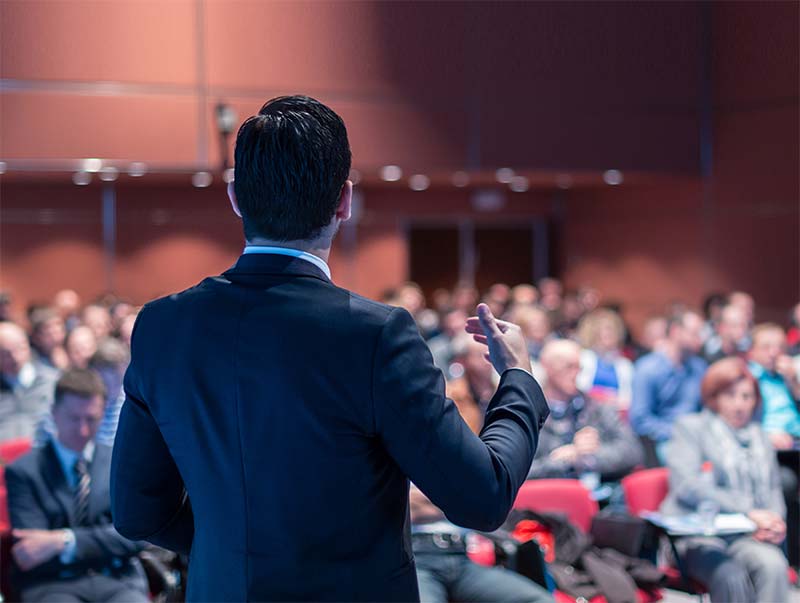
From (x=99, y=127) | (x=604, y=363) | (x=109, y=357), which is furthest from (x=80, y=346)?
(x=604, y=363)

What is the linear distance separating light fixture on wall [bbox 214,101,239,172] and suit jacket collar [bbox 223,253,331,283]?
24.4 ft

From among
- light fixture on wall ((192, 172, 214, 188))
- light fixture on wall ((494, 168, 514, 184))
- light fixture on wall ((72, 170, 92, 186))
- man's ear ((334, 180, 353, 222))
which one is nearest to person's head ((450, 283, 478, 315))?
light fixture on wall ((494, 168, 514, 184))

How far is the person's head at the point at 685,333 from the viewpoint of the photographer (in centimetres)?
744

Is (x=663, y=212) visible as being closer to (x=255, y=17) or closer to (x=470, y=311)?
(x=470, y=311)

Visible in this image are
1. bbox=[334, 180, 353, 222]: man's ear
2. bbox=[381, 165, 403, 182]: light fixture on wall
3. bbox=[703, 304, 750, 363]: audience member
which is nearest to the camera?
bbox=[334, 180, 353, 222]: man's ear

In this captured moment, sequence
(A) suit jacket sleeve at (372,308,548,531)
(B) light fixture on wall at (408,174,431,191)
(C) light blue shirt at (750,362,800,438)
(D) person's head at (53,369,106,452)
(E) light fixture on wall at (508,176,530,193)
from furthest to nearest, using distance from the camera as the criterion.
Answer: (E) light fixture on wall at (508,176,530,193), (B) light fixture on wall at (408,174,431,191), (C) light blue shirt at (750,362,800,438), (D) person's head at (53,369,106,452), (A) suit jacket sleeve at (372,308,548,531)

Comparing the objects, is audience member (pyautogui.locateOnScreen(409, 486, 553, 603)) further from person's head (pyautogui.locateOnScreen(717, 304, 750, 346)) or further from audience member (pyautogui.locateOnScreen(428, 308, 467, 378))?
person's head (pyautogui.locateOnScreen(717, 304, 750, 346))

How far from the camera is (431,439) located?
1.34 metres

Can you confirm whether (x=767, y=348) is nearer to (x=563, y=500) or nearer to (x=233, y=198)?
(x=563, y=500)

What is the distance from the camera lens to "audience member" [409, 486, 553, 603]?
11.7 ft

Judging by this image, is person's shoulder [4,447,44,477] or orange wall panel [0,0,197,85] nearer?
orange wall panel [0,0,197,85]

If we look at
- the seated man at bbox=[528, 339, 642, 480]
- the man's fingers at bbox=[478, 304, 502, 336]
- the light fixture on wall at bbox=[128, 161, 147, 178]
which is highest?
the light fixture on wall at bbox=[128, 161, 147, 178]

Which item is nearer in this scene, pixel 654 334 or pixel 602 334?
pixel 602 334

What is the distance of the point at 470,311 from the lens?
31.5 ft
